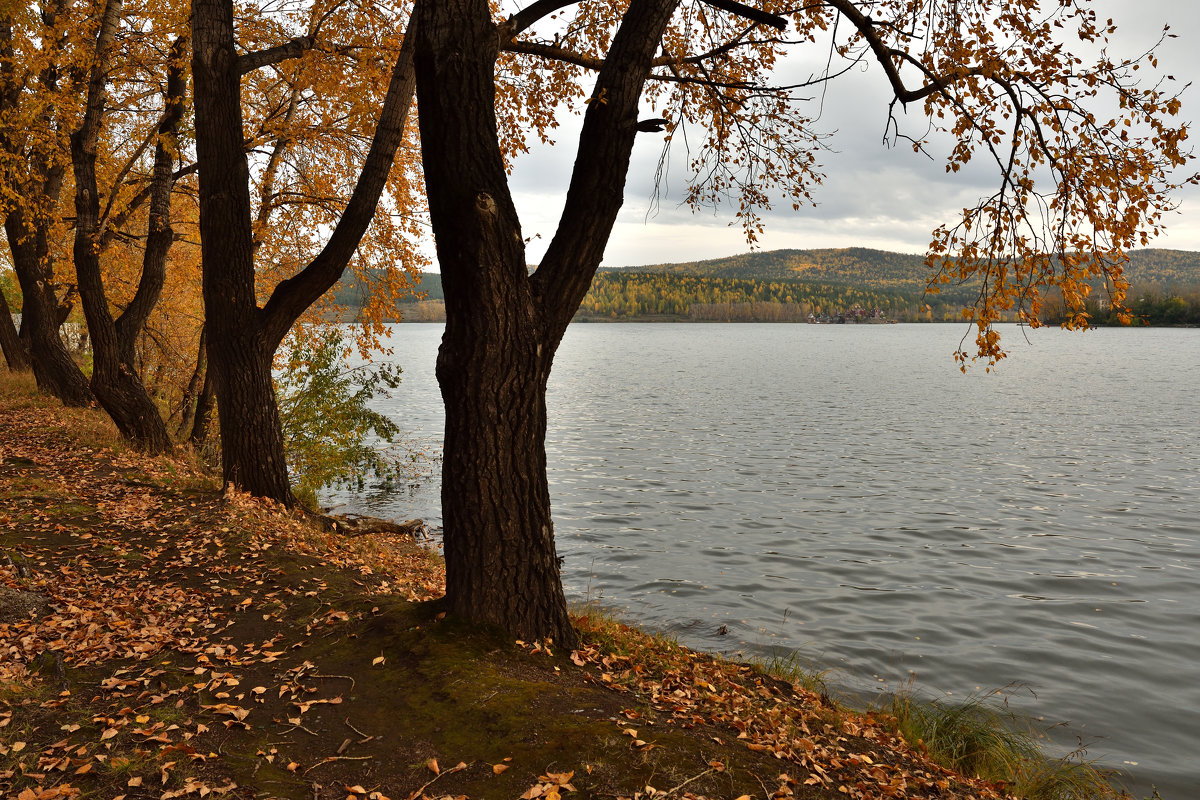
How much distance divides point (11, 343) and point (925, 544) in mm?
23201

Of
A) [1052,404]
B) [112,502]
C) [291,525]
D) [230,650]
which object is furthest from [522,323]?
[1052,404]

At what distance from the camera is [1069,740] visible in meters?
8.47

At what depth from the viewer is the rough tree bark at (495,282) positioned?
213 inches

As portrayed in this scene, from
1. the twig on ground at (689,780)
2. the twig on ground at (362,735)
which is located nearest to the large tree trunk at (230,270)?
the twig on ground at (362,735)

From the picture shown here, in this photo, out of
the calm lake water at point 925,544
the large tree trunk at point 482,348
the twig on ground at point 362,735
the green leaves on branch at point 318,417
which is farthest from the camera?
the green leaves on branch at point 318,417

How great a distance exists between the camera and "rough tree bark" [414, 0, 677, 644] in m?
5.42

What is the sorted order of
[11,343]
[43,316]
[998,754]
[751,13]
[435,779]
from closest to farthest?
[435,779]
[751,13]
[998,754]
[43,316]
[11,343]

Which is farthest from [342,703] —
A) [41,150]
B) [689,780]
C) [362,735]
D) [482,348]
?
[41,150]

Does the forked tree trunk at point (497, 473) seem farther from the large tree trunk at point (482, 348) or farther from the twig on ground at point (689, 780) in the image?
the twig on ground at point (689, 780)

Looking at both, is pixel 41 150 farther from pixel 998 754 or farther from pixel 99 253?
pixel 998 754

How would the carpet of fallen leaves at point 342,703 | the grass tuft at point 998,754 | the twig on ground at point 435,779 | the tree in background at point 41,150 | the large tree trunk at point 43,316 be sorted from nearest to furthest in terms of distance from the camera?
the twig on ground at point 435,779, the carpet of fallen leaves at point 342,703, the grass tuft at point 998,754, the tree in background at point 41,150, the large tree trunk at point 43,316

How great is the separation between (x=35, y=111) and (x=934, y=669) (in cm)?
1618

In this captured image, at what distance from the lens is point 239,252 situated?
9.48 m

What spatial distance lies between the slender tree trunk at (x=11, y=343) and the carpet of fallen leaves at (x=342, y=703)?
14.6 m
